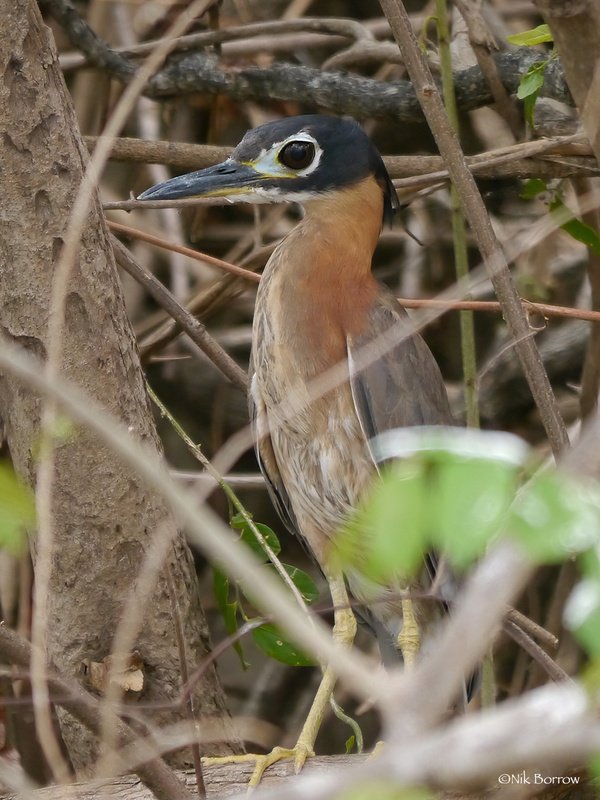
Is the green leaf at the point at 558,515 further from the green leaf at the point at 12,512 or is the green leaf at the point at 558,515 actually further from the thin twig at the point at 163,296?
the thin twig at the point at 163,296

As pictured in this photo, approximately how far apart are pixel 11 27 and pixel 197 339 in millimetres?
727

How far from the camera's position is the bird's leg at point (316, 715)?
1.73 meters

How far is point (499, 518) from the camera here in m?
0.63

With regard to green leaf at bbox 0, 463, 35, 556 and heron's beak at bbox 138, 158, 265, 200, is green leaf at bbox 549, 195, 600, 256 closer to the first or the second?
heron's beak at bbox 138, 158, 265, 200

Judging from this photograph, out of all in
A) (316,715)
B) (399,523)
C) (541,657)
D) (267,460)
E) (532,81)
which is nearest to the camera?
(399,523)

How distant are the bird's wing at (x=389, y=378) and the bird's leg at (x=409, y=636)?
17.8 inches

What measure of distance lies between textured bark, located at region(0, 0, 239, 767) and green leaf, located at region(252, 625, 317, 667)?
0.15 m

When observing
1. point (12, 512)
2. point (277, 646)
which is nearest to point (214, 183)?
point (277, 646)

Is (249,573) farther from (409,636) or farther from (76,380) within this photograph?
(409,636)

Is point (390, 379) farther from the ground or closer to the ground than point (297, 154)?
closer to the ground

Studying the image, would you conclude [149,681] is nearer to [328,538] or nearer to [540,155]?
[328,538]

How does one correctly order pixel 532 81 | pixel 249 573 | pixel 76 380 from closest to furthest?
pixel 249 573 → pixel 76 380 → pixel 532 81

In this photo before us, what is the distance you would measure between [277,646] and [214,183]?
1021 mm

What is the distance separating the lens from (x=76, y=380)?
5.64 ft
